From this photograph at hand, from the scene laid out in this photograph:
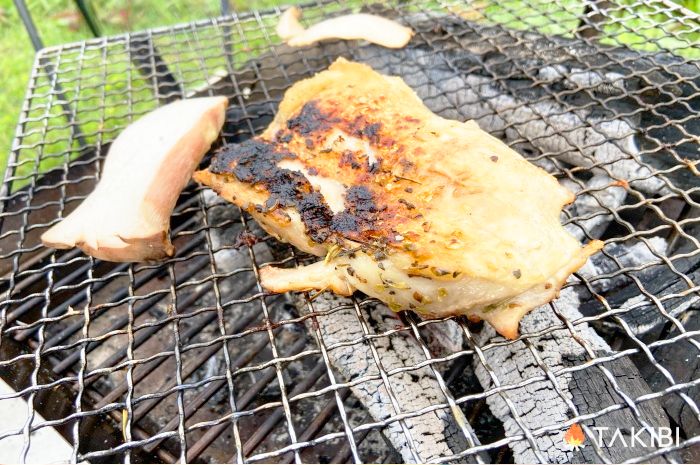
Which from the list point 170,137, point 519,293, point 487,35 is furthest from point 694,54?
point 170,137

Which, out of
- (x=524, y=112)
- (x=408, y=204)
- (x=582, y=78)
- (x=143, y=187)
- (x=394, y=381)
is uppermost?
(x=408, y=204)

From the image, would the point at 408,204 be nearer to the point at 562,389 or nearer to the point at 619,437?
the point at 562,389

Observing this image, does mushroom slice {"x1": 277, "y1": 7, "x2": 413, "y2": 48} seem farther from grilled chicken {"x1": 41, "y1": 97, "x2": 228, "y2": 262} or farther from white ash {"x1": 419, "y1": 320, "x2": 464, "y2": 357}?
white ash {"x1": 419, "y1": 320, "x2": 464, "y2": 357}

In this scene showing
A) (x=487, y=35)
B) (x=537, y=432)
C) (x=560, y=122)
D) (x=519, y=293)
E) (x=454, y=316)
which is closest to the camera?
(x=537, y=432)

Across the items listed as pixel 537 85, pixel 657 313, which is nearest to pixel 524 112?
pixel 537 85

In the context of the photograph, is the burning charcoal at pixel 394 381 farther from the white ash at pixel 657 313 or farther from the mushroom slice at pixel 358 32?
the mushroom slice at pixel 358 32

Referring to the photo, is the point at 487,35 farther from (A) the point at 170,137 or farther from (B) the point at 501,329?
(B) the point at 501,329

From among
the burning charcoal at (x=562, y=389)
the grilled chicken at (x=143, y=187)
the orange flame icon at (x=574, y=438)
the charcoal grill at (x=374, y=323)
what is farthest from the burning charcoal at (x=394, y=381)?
the grilled chicken at (x=143, y=187)
